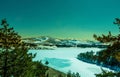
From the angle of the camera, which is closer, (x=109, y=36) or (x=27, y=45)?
(x=109, y=36)

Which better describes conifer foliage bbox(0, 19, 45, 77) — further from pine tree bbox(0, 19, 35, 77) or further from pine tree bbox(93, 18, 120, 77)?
pine tree bbox(93, 18, 120, 77)

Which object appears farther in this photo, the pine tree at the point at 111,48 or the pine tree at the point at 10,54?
the pine tree at the point at 10,54

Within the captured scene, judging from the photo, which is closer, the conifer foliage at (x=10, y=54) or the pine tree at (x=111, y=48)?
the pine tree at (x=111, y=48)

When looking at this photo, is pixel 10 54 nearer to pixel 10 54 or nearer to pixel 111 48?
pixel 10 54

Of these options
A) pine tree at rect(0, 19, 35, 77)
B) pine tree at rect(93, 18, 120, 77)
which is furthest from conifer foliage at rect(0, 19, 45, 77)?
pine tree at rect(93, 18, 120, 77)

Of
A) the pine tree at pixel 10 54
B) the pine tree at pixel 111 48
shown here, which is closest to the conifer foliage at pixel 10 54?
the pine tree at pixel 10 54

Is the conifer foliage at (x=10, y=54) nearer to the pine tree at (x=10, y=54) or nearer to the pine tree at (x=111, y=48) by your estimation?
the pine tree at (x=10, y=54)

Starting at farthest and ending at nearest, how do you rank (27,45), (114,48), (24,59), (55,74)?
(55,74), (27,45), (24,59), (114,48)

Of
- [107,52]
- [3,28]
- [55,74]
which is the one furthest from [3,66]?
[55,74]

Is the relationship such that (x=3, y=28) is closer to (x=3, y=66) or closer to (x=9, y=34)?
(x=9, y=34)
